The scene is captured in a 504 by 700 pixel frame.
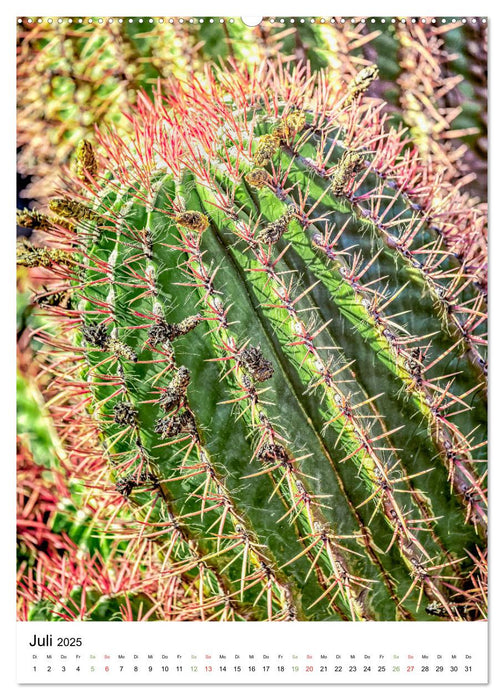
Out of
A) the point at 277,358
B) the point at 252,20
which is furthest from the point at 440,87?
the point at 277,358

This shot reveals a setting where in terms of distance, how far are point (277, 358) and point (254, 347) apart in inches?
1.4

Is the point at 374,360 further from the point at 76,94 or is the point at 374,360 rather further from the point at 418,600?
the point at 76,94

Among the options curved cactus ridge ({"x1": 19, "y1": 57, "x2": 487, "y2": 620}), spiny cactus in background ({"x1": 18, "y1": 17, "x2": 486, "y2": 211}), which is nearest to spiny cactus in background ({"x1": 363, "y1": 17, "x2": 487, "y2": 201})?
spiny cactus in background ({"x1": 18, "y1": 17, "x2": 486, "y2": 211})

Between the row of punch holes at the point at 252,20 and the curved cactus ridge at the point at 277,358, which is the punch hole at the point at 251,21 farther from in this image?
the curved cactus ridge at the point at 277,358

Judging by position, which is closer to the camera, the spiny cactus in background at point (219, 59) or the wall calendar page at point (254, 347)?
the wall calendar page at point (254, 347)

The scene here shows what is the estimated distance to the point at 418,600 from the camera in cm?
83

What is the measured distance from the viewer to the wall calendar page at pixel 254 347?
0.75 metres

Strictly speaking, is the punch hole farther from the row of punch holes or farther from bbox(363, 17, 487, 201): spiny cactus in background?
bbox(363, 17, 487, 201): spiny cactus in background

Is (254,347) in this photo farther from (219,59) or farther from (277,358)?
(219,59)
